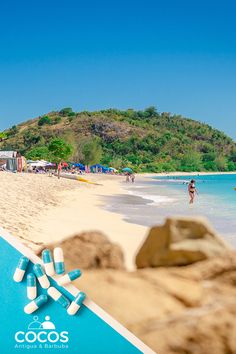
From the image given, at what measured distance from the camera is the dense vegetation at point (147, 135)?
4.84 meters

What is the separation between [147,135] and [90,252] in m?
2.67

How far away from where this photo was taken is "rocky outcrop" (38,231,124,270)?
8.67ft

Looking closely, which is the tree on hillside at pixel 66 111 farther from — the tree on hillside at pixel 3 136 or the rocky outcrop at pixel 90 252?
the rocky outcrop at pixel 90 252

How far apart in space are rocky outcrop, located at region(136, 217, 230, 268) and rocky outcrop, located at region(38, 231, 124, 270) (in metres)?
0.13

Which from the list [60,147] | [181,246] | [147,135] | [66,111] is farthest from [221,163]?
[181,246]

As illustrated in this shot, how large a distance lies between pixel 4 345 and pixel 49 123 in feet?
9.04

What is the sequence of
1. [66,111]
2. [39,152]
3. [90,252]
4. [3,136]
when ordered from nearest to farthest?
[90,252]
[66,111]
[3,136]
[39,152]

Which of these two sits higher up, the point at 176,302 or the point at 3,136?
the point at 3,136

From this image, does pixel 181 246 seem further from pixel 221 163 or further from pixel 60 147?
pixel 60 147

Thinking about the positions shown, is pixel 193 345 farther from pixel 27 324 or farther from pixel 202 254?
pixel 27 324

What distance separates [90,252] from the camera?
270 centimetres

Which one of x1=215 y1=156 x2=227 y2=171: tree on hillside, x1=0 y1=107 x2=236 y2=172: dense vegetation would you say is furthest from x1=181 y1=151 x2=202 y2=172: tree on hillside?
x1=215 y1=156 x2=227 y2=171: tree on hillside

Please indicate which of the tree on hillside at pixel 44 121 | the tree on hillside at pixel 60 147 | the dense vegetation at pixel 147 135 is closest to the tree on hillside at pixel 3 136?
the dense vegetation at pixel 147 135

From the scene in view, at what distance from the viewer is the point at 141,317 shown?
8.41 feet
